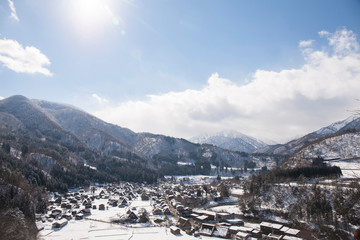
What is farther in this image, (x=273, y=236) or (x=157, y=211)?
(x=157, y=211)

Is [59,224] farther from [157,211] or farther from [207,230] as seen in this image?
[207,230]

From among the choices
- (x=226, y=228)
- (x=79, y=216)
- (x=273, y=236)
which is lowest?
(x=273, y=236)

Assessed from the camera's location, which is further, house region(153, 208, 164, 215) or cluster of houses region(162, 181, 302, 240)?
house region(153, 208, 164, 215)

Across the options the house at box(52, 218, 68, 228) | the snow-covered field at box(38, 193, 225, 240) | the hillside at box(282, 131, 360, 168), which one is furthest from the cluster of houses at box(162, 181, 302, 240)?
the hillside at box(282, 131, 360, 168)

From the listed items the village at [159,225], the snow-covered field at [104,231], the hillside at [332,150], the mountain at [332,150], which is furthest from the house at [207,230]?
the mountain at [332,150]

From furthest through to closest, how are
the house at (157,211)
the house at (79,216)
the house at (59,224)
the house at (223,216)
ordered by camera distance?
the house at (157,211), the house at (223,216), the house at (79,216), the house at (59,224)

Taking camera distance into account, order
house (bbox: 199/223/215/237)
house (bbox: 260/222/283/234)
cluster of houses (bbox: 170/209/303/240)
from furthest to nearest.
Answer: house (bbox: 199/223/215/237)
house (bbox: 260/222/283/234)
cluster of houses (bbox: 170/209/303/240)

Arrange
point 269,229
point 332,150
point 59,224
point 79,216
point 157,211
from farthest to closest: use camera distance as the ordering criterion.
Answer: point 332,150, point 157,211, point 79,216, point 59,224, point 269,229

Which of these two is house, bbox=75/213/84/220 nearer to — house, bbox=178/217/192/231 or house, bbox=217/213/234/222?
house, bbox=178/217/192/231

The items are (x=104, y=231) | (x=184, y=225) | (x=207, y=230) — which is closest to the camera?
(x=104, y=231)

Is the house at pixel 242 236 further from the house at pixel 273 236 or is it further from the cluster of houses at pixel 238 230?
the house at pixel 273 236

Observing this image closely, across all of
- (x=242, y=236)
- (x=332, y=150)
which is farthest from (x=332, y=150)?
(x=242, y=236)

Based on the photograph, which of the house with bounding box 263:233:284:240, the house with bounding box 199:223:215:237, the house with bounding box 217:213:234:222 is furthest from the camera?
the house with bounding box 217:213:234:222

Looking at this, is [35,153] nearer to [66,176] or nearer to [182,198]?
[66,176]
